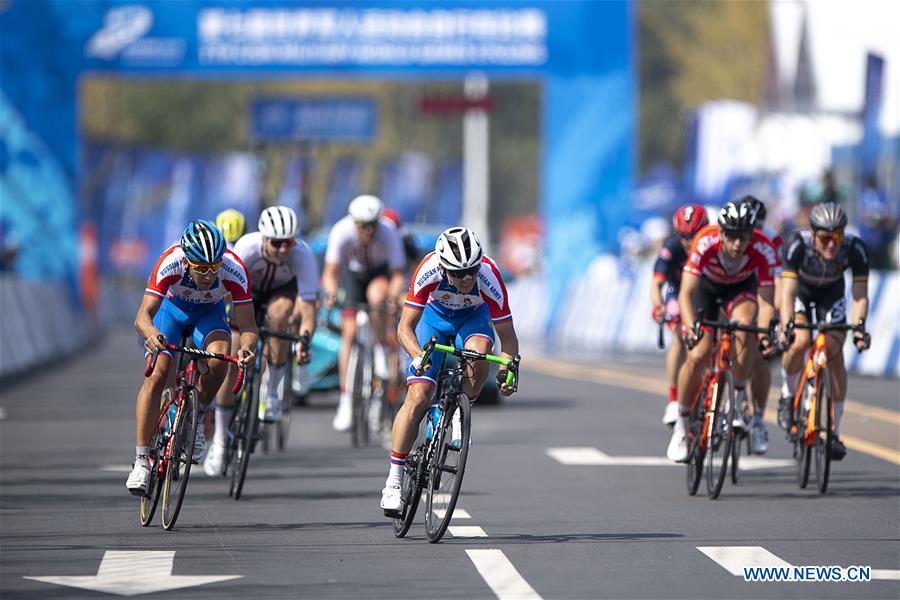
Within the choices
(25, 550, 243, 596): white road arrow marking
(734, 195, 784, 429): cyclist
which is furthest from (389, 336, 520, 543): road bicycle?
(734, 195, 784, 429): cyclist

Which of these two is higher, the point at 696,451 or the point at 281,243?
the point at 281,243

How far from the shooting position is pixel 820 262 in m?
14.0

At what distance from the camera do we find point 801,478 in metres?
13.4

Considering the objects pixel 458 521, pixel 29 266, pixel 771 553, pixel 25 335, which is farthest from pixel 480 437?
pixel 29 266

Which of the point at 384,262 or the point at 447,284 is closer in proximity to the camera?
the point at 447,284

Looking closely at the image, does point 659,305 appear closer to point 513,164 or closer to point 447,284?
point 447,284

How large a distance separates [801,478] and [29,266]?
28.9m

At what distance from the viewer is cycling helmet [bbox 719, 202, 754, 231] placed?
42.9 ft

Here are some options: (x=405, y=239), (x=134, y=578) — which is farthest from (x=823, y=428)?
(x=405, y=239)

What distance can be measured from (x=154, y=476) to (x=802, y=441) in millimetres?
4233

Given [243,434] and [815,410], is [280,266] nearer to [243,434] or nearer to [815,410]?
[243,434]

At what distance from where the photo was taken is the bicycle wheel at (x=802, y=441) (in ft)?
43.8

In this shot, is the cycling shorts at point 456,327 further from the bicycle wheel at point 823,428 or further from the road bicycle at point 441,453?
the bicycle wheel at point 823,428

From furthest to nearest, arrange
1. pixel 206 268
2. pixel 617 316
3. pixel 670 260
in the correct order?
1. pixel 617 316
2. pixel 670 260
3. pixel 206 268
